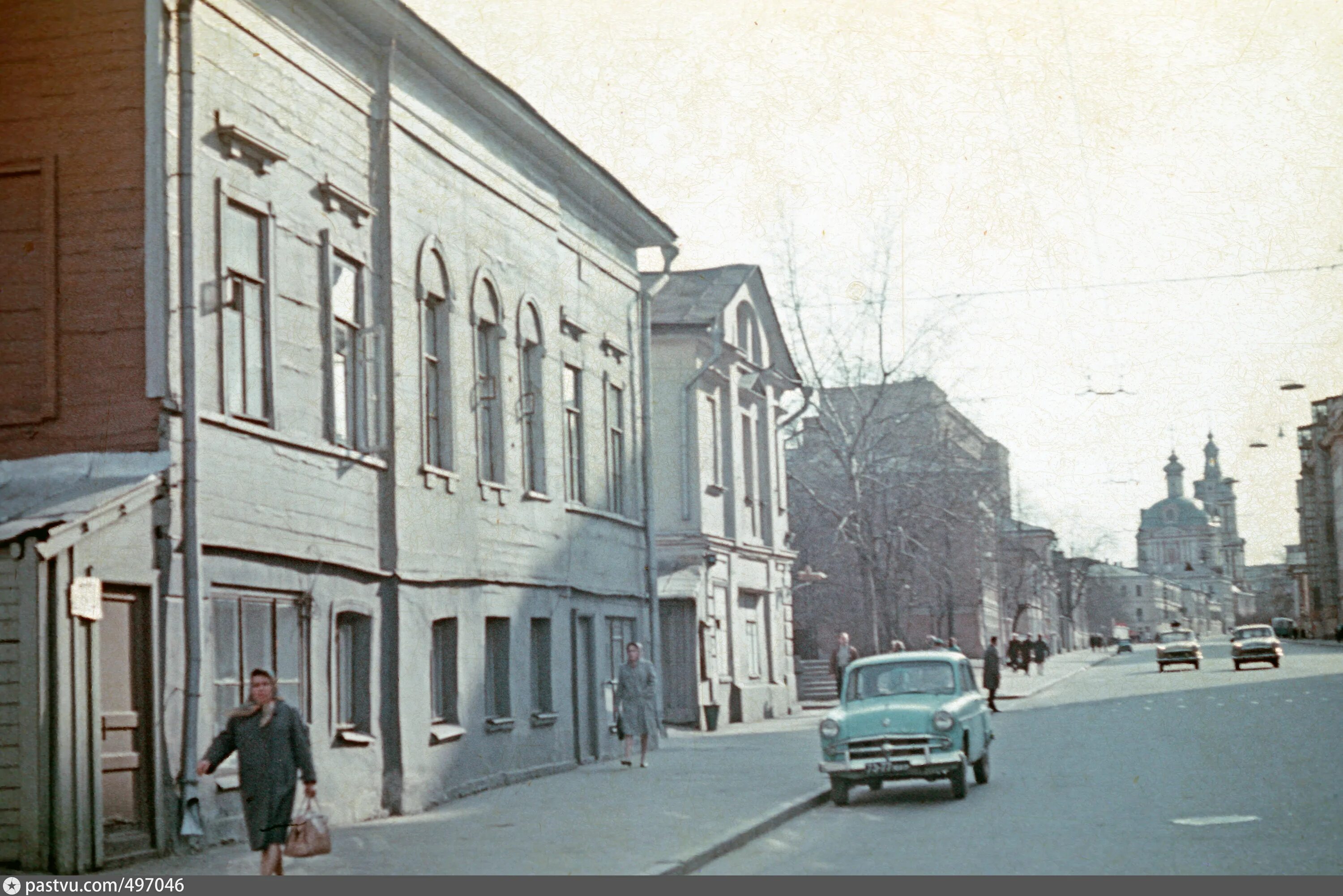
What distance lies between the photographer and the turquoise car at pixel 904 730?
1888cm

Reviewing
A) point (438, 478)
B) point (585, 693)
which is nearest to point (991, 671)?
point (585, 693)

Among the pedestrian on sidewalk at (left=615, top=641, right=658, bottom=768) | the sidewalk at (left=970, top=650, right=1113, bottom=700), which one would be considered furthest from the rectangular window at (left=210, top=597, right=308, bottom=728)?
the sidewalk at (left=970, top=650, right=1113, bottom=700)

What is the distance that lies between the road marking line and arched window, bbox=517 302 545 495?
36.2ft

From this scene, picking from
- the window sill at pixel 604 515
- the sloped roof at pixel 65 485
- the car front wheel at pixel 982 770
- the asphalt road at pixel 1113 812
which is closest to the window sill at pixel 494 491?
the window sill at pixel 604 515

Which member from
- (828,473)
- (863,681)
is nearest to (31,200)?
(863,681)

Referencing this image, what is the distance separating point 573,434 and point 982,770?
28.4ft

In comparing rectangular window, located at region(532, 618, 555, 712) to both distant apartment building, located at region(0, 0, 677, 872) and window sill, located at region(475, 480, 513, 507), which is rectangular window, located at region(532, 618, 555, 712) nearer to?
distant apartment building, located at region(0, 0, 677, 872)

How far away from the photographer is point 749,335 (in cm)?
4112

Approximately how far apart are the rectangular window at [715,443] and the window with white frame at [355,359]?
730 inches

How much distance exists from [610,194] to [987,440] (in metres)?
36.2

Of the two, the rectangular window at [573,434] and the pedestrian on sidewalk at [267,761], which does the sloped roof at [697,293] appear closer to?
the rectangular window at [573,434]

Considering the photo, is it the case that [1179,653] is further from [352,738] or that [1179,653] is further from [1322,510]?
[1322,510]

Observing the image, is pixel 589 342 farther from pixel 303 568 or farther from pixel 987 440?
pixel 987 440

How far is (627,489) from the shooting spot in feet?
96.7
